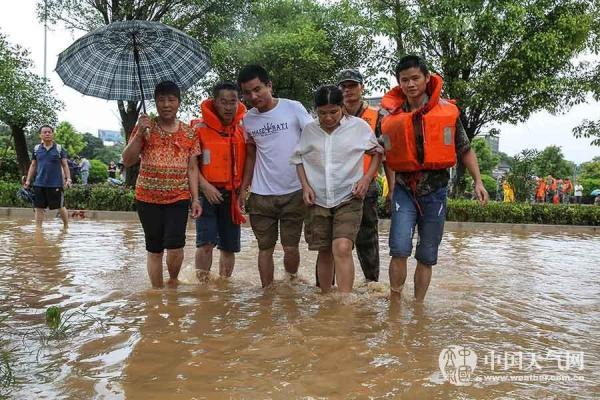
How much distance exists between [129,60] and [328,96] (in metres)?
1.89

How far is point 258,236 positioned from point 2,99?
728 inches

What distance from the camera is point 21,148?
22500 millimetres

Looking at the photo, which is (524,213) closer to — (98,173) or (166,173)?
(166,173)

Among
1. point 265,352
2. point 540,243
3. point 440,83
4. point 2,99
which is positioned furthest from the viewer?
point 2,99

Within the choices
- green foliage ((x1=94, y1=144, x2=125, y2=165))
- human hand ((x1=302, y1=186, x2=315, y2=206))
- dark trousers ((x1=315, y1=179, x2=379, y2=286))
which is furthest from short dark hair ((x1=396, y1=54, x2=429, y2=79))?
green foliage ((x1=94, y1=144, x2=125, y2=165))

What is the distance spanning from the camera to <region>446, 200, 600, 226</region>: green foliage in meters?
14.8

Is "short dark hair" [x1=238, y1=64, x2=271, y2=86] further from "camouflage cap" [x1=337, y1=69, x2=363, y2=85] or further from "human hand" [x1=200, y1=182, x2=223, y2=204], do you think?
"human hand" [x1=200, y1=182, x2=223, y2=204]

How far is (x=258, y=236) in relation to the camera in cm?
503

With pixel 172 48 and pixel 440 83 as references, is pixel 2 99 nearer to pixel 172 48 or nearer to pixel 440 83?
pixel 172 48

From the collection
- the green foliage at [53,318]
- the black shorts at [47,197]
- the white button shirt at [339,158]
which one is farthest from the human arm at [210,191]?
the black shorts at [47,197]

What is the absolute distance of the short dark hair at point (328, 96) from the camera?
14.5 ft

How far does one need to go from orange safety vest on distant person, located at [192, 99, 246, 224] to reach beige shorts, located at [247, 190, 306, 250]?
10.6 inches

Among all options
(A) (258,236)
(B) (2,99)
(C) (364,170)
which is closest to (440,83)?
(C) (364,170)

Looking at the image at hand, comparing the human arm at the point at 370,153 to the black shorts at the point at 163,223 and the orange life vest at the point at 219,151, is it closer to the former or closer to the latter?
the orange life vest at the point at 219,151
